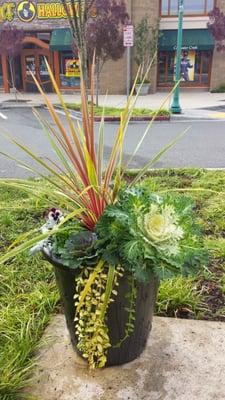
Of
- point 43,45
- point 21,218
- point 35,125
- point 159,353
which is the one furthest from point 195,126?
point 43,45

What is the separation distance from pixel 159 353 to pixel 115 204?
36.2 inches

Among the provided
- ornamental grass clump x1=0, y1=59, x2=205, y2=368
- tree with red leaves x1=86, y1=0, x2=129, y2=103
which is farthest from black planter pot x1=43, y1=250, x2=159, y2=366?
tree with red leaves x1=86, y1=0, x2=129, y2=103

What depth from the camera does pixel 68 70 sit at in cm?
2234

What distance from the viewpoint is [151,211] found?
1.81m

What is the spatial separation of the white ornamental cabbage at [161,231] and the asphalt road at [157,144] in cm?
338

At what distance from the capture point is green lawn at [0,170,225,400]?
2.08 m

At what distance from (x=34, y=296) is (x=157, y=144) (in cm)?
656

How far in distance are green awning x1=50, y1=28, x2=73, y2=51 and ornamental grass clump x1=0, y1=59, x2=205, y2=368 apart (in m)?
20.9

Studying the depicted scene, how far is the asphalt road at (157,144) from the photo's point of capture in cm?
679

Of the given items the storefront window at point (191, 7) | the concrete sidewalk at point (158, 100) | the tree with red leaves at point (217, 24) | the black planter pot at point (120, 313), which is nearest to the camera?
the black planter pot at point (120, 313)

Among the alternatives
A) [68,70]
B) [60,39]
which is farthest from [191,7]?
[68,70]

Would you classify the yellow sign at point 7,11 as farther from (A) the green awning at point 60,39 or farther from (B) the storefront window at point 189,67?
(B) the storefront window at point 189,67

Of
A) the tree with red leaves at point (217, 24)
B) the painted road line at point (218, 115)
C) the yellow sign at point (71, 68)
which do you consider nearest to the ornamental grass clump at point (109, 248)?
the painted road line at point (218, 115)

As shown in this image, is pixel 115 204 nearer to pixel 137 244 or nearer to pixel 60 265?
pixel 137 244
